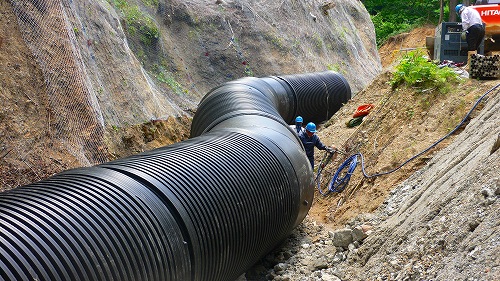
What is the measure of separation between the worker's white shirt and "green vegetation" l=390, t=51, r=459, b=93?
152 cm

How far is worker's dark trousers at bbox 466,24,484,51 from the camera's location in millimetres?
10258

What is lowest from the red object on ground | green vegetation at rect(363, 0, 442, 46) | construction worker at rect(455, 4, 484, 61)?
green vegetation at rect(363, 0, 442, 46)

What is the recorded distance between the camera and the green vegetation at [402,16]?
1190 inches

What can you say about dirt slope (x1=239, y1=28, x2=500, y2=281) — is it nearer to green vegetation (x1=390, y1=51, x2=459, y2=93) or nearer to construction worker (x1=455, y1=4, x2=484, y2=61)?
green vegetation (x1=390, y1=51, x2=459, y2=93)

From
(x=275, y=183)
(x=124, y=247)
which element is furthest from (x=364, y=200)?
(x=124, y=247)

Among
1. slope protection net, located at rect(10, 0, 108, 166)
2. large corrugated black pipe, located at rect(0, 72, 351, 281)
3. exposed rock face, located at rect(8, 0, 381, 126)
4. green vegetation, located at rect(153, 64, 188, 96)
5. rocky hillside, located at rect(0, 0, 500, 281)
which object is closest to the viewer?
large corrugated black pipe, located at rect(0, 72, 351, 281)

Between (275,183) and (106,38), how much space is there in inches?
238

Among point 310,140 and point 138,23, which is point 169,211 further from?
point 138,23

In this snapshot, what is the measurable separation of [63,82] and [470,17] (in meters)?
7.38

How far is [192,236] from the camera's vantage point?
4734 mm

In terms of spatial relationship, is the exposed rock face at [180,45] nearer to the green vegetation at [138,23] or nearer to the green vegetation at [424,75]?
the green vegetation at [138,23]

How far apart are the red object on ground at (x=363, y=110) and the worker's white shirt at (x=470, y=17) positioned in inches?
95.8

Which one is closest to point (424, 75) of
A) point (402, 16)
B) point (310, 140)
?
point (310, 140)

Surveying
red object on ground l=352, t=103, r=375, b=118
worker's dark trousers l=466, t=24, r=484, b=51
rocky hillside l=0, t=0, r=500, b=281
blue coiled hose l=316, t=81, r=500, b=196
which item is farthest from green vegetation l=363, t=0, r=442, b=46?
blue coiled hose l=316, t=81, r=500, b=196
